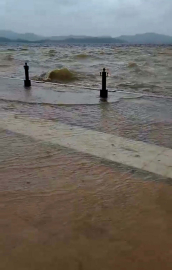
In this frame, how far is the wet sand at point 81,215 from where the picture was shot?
2.88m

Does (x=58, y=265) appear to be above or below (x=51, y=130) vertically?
below

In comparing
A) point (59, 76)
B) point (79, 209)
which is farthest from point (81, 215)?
point (59, 76)

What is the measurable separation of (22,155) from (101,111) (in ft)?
13.1

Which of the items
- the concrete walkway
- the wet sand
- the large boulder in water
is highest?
the large boulder in water

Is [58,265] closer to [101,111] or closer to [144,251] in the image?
[144,251]

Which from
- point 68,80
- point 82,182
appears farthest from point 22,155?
point 68,80

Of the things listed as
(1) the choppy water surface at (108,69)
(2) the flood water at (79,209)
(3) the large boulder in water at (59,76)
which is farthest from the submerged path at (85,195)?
(3) the large boulder in water at (59,76)

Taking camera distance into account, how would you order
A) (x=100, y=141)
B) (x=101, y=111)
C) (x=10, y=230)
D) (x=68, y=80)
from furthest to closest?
(x=68, y=80), (x=101, y=111), (x=100, y=141), (x=10, y=230)

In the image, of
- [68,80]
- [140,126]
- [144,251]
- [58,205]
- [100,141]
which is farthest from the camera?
[68,80]

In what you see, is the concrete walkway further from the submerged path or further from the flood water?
the flood water

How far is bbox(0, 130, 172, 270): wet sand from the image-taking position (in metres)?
2.88

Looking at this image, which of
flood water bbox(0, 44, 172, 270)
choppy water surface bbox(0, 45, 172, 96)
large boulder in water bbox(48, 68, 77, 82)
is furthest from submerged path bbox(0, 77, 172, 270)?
large boulder in water bbox(48, 68, 77, 82)

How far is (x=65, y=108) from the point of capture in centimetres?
902

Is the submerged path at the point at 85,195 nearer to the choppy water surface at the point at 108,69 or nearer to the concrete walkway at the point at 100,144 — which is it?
the concrete walkway at the point at 100,144
